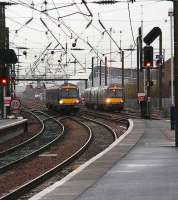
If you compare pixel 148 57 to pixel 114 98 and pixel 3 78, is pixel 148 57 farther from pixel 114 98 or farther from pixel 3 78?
pixel 114 98

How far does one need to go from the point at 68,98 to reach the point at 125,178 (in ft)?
150

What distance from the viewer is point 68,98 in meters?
58.5

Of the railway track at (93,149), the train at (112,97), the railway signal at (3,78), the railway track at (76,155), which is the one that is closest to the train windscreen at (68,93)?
the train at (112,97)

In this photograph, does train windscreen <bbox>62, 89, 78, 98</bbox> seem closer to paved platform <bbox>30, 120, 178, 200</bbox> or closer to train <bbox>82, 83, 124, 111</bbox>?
train <bbox>82, 83, 124, 111</bbox>

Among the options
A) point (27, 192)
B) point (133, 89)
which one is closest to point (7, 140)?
point (27, 192)

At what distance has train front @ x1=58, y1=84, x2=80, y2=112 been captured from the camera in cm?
5831

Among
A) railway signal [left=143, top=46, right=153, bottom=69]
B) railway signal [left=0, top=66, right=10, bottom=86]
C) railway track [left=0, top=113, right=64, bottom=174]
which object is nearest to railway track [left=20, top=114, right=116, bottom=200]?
railway track [left=0, top=113, right=64, bottom=174]

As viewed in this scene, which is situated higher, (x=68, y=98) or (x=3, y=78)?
(x=3, y=78)

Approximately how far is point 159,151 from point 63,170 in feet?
12.1

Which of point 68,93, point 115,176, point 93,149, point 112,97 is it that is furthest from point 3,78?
point 112,97

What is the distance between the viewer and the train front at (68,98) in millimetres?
58312

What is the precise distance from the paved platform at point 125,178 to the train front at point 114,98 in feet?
141

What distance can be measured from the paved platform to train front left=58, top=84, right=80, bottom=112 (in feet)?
121

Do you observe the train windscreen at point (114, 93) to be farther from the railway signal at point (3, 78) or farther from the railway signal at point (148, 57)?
the railway signal at point (148, 57)
